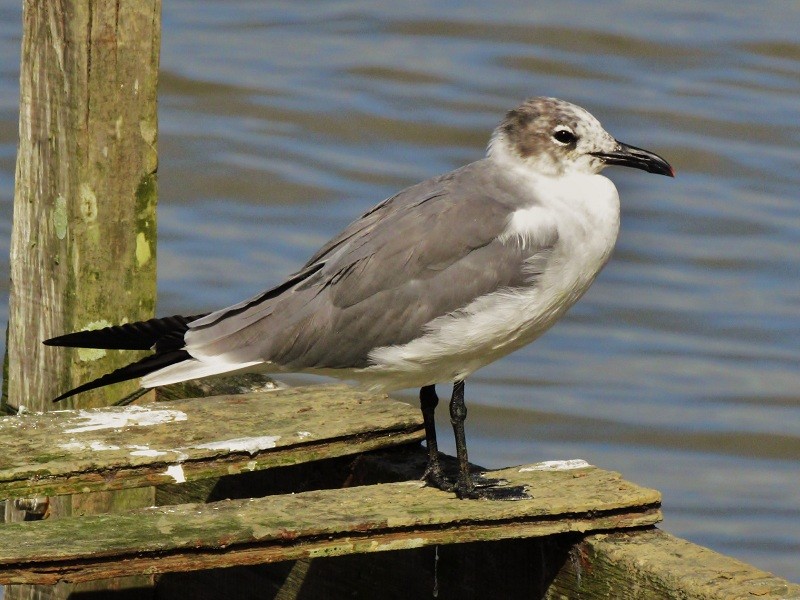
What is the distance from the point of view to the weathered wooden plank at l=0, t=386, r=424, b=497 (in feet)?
12.9

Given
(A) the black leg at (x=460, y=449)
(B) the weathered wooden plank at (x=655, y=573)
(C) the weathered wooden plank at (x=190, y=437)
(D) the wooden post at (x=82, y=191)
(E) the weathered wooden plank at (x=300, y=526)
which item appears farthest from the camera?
(D) the wooden post at (x=82, y=191)

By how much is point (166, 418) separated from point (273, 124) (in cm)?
691

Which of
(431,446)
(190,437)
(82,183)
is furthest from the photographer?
(82,183)

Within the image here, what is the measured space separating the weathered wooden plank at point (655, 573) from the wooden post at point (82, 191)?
1680mm

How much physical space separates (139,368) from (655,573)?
1567 mm

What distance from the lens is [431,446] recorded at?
4.41 metres

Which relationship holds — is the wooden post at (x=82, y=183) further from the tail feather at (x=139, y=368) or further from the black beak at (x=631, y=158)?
the black beak at (x=631, y=158)

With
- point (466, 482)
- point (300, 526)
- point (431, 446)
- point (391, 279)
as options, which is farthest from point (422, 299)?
point (300, 526)

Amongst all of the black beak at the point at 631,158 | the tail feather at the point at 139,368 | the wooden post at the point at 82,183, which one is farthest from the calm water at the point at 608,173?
the tail feather at the point at 139,368

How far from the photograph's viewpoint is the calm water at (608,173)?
24.9 feet

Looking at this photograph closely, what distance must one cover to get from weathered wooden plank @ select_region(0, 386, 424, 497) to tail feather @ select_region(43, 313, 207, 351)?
0.57 ft

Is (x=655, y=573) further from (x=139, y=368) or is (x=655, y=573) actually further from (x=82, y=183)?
(x=82, y=183)

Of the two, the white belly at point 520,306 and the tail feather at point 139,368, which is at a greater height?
the white belly at point 520,306

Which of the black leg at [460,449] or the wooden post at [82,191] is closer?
the black leg at [460,449]
